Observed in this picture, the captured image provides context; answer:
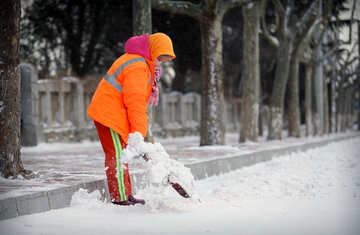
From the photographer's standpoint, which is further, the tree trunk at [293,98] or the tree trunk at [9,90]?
the tree trunk at [293,98]

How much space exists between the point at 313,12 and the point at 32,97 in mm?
11687

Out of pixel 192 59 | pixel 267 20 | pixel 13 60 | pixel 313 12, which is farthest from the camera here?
pixel 267 20

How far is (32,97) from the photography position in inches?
479

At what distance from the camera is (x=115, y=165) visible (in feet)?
14.4

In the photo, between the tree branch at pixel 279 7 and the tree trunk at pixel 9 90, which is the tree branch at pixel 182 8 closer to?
the tree branch at pixel 279 7

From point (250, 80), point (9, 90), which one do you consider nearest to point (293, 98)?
point (250, 80)

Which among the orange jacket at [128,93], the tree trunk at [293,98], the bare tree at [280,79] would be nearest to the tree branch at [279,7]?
the bare tree at [280,79]

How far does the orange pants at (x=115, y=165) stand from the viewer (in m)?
4.39

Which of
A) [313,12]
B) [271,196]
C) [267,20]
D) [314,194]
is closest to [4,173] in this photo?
[271,196]

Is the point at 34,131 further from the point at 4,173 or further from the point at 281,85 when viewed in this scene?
the point at 281,85

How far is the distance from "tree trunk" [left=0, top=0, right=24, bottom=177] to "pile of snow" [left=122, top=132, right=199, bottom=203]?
1.71 meters

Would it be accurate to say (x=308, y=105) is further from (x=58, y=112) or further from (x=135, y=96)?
(x=135, y=96)

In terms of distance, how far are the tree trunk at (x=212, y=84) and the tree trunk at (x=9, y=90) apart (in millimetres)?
6788

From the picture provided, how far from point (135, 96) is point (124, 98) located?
0.39ft
